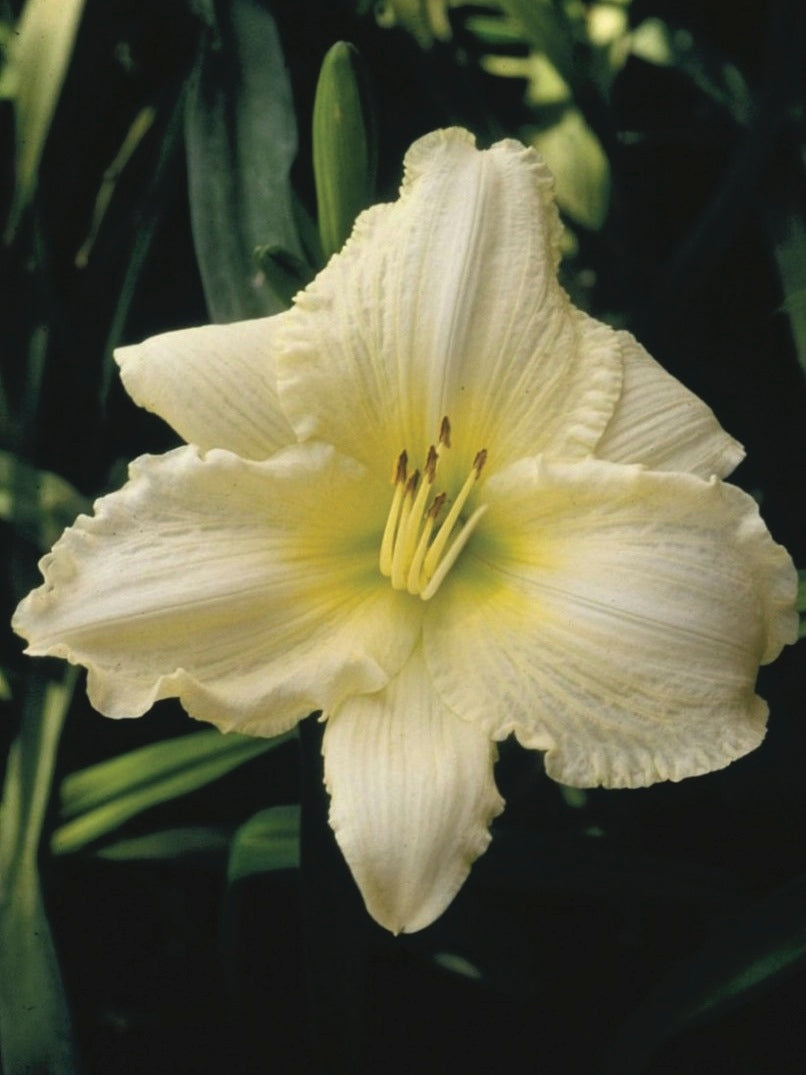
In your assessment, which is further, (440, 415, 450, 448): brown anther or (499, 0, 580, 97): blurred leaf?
(499, 0, 580, 97): blurred leaf

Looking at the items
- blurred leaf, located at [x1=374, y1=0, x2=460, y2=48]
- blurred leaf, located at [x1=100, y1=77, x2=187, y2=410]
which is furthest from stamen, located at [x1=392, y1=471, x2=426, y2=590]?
blurred leaf, located at [x1=374, y1=0, x2=460, y2=48]

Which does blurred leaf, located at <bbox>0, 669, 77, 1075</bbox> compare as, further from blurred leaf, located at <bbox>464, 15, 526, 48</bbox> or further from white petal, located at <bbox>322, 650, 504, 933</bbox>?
blurred leaf, located at <bbox>464, 15, 526, 48</bbox>

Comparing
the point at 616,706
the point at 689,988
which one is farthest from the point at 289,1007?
the point at 616,706

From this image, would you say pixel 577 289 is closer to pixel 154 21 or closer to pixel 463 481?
pixel 463 481

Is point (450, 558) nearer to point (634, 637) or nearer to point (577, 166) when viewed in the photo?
point (634, 637)

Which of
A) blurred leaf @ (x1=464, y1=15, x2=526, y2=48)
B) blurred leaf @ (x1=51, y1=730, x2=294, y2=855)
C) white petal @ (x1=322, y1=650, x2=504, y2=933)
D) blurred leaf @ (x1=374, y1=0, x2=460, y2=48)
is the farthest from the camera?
blurred leaf @ (x1=464, y1=15, x2=526, y2=48)

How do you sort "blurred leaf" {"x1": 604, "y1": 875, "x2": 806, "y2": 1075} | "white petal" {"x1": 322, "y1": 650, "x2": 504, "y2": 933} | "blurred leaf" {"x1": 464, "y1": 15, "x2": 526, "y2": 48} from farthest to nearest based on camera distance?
"blurred leaf" {"x1": 464, "y1": 15, "x2": 526, "y2": 48} < "blurred leaf" {"x1": 604, "y1": 875, "x2": 806, "y2": 1075} < "white petal" {"x1": 322, "y1": 650, "x2": 504, "y2": 933}
